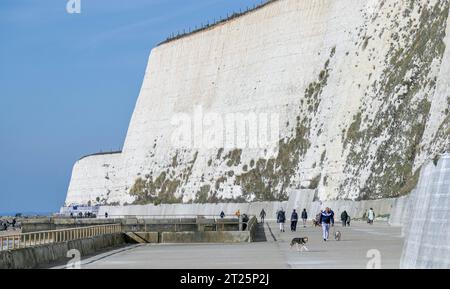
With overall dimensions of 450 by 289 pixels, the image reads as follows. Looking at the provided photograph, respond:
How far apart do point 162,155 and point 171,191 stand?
6.29 metres

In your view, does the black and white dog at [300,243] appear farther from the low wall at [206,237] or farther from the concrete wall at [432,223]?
the concrete wall at [432,223]

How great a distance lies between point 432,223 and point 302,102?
69.0 metres

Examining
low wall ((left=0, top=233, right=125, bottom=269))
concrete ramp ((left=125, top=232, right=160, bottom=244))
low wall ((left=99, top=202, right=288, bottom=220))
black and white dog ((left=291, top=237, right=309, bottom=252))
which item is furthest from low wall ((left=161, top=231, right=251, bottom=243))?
low wall ((left=99, top=202, right=288, bottom=220))

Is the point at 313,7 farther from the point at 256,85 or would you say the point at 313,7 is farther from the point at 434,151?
the point at 434,151

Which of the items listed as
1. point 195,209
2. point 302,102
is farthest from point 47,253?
point 195,209

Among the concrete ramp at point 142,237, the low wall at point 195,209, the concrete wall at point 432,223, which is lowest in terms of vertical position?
the low wall at point 195,209

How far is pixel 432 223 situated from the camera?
14.2m

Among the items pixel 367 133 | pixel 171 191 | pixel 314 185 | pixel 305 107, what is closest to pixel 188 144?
pixel 171 191

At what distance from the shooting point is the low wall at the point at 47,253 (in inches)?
870

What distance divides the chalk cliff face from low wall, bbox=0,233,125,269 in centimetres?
1787

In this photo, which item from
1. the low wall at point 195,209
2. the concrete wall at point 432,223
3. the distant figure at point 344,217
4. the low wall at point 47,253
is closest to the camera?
the concrete wall at point 432,223

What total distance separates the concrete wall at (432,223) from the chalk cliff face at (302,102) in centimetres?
2949

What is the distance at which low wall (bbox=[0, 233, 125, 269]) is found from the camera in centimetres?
2209

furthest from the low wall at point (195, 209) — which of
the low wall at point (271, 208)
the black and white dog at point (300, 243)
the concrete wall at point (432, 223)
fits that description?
the concrete wall at point (432, 223)
